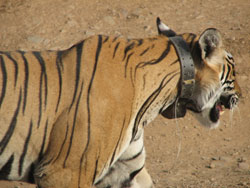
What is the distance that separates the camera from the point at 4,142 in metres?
3.56

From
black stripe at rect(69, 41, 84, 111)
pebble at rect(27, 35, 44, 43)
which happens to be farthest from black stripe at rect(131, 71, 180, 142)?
pebble at rect(27, 35, 44, 43)

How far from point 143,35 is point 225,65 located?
390 centimetres

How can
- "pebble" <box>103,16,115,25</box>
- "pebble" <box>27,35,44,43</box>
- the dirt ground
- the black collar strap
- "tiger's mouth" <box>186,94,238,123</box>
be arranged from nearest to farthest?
the black collar strap < "tiger's mouth" <box>186,94,238,123</box> < the dirt ground < "pebble" <box>27,35,44,43</box> < "pebble" <box>103,16,115,25</box>

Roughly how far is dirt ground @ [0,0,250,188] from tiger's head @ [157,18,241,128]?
59.8 inches

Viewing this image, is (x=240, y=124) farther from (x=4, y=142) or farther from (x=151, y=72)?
(x=4, y=142)

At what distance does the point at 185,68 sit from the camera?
12.4ft

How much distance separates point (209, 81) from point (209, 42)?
312mm

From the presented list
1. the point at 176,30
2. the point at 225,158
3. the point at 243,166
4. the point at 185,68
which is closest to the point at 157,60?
the point at 185,68

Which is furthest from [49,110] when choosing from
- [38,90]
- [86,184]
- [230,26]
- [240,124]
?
[230,26]

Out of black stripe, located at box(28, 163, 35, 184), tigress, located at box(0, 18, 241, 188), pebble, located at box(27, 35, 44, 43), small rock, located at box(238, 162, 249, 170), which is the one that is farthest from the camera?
pebble, located at box(27, 35, 44, 43)

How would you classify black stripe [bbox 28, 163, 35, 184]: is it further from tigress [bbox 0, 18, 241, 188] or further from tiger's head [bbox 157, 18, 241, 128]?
tiger's head [bbox 157, 18, 241, 128]

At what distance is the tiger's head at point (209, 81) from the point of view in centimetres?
380

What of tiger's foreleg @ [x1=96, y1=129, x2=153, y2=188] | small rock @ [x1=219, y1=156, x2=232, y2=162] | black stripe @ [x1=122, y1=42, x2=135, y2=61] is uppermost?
black stripe @ [x1=122, y1=42, x2=135, y2=61]

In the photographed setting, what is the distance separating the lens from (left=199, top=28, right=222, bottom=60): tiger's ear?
3729 millimetres
